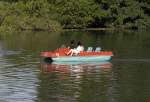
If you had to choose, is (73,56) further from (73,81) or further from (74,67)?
(73,81)

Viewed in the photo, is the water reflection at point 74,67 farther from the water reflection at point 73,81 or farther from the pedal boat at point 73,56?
the pedal boat at point 73,56

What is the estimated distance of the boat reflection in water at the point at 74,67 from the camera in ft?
97.5

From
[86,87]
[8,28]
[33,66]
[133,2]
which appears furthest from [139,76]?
[133,2]

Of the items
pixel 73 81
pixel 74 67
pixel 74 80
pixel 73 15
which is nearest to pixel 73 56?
pixel 74 67

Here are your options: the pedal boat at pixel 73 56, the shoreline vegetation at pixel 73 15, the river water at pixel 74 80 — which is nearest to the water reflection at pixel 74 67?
the river water at pixel 74 80

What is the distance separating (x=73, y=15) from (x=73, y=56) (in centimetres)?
5075

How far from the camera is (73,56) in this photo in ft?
112

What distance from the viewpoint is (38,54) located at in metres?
40.0

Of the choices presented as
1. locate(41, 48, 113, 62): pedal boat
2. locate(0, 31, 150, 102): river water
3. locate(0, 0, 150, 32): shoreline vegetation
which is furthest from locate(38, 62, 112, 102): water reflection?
locate(0, 0, 150, 32): shoreline vegetation

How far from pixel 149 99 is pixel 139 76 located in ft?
24.6

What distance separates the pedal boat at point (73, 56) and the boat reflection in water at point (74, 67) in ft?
1.50

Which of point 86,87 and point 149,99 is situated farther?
point 86,87

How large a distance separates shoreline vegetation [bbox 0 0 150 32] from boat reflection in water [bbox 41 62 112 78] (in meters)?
43.0

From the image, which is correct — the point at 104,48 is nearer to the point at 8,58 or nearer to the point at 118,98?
the point at 8,58
